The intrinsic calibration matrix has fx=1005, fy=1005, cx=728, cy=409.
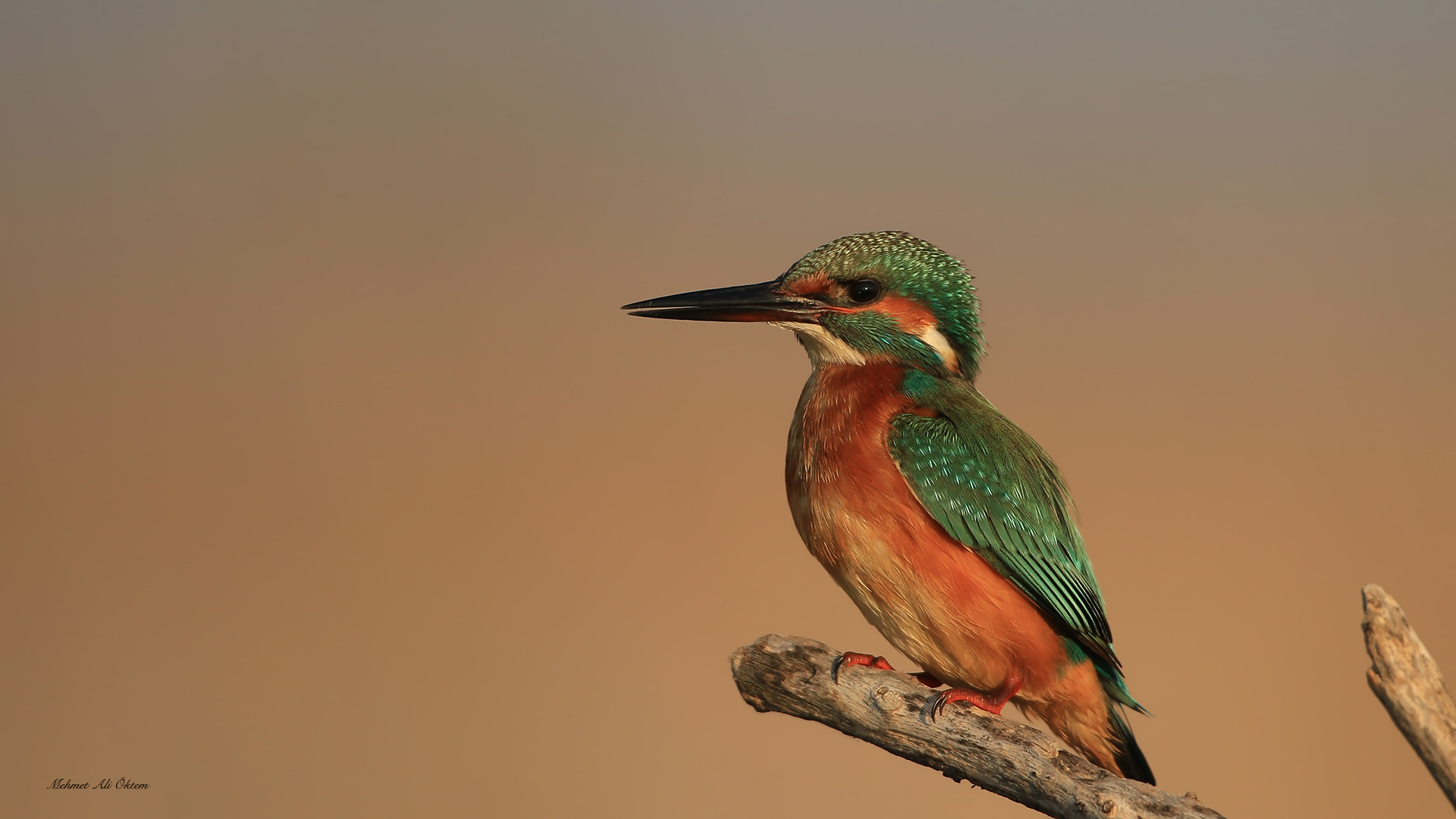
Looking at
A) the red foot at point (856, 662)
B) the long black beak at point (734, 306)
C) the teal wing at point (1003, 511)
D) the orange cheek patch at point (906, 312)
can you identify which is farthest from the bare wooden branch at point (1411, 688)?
the long black beak at point (734, 306)

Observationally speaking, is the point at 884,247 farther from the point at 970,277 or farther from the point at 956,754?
the point at 956,754

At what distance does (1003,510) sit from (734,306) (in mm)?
556

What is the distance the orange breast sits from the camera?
5.10ft

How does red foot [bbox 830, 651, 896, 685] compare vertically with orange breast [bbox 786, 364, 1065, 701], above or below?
below

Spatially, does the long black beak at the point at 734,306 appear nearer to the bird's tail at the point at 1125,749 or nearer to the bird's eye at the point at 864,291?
the bird's eye at the point at 864,291

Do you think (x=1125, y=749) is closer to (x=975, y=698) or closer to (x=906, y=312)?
(x=975, y=698)

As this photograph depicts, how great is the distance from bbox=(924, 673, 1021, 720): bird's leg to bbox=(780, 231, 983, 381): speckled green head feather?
0.54 meters

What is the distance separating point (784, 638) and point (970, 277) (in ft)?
2.34

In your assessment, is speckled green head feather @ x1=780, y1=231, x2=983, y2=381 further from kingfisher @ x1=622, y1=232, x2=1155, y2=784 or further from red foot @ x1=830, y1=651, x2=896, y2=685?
red foot @ x1=830, y1=651, x2=896, y2=685

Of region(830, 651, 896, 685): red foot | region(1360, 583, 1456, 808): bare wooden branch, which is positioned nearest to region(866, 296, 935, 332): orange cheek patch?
region(830, 651, 896, 685): red foot

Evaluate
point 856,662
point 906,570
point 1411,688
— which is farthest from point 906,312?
point 1411,688

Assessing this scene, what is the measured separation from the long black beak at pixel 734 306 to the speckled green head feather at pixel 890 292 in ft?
0.08

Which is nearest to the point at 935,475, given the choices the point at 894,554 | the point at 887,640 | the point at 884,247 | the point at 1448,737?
the point at 894,554

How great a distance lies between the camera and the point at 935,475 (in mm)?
1555
